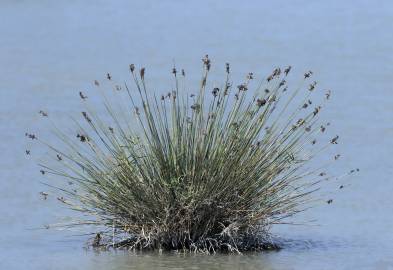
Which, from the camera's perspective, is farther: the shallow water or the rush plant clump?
the shallow water

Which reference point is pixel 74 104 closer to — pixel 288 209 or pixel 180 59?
pixel 180 59

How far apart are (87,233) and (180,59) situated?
30.2ft

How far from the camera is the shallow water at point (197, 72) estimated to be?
8664 mm

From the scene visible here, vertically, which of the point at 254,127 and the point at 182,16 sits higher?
the point at 182,16

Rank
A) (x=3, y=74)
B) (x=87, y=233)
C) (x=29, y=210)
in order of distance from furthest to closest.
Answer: (x=3, y=74)
(x=29, y=210)
(x=87, y=233)

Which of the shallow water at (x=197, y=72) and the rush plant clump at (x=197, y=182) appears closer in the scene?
the rush plant clump at (x=197, y=182)

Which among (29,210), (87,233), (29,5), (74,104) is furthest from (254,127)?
(29,5)

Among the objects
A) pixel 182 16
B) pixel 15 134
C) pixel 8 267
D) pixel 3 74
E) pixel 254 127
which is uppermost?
pixel 182 16

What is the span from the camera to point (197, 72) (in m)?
17.2

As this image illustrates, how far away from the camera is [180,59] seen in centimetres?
1814

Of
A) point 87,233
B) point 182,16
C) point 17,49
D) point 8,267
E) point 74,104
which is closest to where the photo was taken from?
point 8,267

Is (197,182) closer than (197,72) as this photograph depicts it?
Yes

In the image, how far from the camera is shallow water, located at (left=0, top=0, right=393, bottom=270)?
8.66 m

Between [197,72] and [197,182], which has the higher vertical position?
[197,72]
